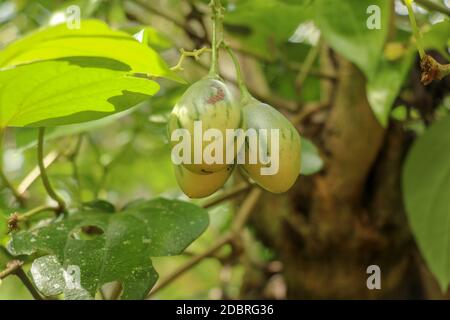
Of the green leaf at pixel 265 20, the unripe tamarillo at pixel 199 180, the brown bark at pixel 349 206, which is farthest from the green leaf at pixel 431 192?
the unripe tamarillo at pixel 199 180

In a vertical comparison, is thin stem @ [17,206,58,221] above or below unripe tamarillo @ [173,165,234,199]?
below

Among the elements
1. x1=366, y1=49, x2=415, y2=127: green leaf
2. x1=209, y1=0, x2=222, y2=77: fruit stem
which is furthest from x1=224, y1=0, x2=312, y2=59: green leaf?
x1=209, y1=0, x2=222, y2=77: fruit stem

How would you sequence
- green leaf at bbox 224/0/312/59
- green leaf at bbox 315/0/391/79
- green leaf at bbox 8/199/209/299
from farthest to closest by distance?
1. green leaf at bbox 224/0/312/59
2. green leaf at bbox 315/0/391/79
3. green leaf at bbox 8/199/209/299

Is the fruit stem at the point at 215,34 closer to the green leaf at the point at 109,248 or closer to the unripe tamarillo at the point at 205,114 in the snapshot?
the unripe tamarillo at the point at 205,114

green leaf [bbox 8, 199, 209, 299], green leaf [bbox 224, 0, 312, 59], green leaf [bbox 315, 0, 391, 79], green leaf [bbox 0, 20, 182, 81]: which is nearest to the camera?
green leaf [bbox 0, 20, 182, 81]

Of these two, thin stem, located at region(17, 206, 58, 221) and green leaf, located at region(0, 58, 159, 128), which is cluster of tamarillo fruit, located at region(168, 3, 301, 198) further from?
thin stem, located at region(17, 206, 58, 221)
